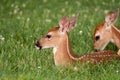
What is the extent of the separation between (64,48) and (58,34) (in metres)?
0.26

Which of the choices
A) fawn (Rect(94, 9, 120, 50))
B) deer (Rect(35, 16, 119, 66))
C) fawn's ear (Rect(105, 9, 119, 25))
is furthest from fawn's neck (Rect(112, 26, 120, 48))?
deer (Rect(35, 16, 119, 66))

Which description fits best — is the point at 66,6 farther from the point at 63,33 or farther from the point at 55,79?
the point at 55,79

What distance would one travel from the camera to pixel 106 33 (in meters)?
9.80

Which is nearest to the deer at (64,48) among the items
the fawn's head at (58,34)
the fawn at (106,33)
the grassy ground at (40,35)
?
the fawn's head at (58,34)

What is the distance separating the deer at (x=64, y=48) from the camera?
8523 millimetres

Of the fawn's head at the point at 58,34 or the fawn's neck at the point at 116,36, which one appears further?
the fawn's neck at the point at 116,36

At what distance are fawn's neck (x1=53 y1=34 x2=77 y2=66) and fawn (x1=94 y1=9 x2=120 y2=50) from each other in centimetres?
123

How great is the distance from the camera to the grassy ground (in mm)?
7996

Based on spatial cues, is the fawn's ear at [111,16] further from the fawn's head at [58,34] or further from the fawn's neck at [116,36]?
the fawn's head at [58,34]

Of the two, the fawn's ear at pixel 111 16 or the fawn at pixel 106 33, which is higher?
the fawn's ear at pixel 111 16

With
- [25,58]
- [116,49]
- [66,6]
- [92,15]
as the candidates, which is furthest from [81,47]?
[66,6]

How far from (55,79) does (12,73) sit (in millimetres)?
672

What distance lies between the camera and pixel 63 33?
8.70 m

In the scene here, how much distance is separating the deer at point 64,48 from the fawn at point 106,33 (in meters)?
0.92
